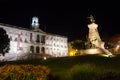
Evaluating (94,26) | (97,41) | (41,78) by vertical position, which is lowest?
(41,78)

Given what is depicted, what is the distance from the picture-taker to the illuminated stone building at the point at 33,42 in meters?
81.9

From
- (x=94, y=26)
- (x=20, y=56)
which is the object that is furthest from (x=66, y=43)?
(x=94, y=26)

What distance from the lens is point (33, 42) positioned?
9200 cm

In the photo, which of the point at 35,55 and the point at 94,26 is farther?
the point at 35,55

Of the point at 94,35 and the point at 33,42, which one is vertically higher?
the point at 33,42

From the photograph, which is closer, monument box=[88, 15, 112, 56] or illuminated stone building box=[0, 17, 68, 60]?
monument box=[88, 15, 112, 56]

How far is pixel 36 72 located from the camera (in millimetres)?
12477

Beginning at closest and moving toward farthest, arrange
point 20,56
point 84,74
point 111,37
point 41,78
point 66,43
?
point 41,78 → point 84,74 → point 20,56 → point 111,37 → point 66,43

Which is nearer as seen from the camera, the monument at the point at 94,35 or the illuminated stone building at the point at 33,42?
the monument at the point at 94,35

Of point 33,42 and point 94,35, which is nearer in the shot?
point 94,35

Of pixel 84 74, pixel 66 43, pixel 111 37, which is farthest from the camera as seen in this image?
pixel 66 43

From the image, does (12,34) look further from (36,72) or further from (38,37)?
(36,72)

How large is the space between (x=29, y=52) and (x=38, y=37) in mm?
9028

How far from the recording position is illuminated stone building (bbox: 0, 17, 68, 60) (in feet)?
269
